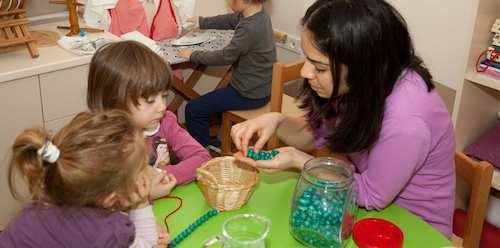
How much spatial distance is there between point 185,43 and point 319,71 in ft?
4.40

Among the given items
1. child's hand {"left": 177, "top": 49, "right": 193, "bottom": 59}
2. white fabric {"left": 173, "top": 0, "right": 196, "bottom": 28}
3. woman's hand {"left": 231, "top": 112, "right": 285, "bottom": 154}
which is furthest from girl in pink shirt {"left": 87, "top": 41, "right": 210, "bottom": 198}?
white fabric {"left": 173, "top": 0, "right": 196, "bottom": 28}

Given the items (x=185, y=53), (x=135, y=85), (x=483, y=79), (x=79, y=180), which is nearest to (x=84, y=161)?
(x=79, y=180)

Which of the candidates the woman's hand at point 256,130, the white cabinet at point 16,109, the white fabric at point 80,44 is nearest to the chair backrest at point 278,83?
the woman's hand at point 256,130

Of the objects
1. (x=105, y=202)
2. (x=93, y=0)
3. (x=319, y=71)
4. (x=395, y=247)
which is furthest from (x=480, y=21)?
(x=93, y=0)

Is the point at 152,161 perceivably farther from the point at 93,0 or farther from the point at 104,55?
the point at 93,0

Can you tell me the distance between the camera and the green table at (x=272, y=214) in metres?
1.15

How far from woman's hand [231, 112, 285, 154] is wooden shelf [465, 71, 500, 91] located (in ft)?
2.39

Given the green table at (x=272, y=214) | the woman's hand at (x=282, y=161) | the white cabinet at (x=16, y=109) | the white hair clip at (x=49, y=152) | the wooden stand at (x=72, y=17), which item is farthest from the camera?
the wooden stand at (x=72, y=17)

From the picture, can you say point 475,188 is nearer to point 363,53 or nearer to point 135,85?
point 363,53

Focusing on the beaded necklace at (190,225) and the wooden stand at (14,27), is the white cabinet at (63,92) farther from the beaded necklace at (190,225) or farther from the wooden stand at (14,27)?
the beaded necklace at (190,225)

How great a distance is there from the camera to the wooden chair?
72.0 inches

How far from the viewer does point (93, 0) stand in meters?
2.35

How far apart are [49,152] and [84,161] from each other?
58 millimetres

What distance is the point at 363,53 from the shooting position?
117 cm
